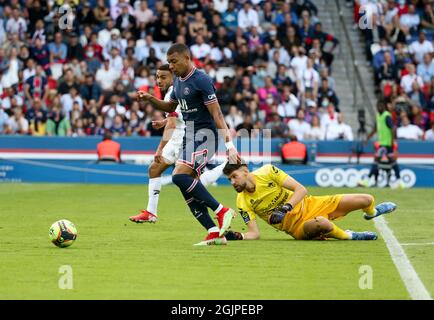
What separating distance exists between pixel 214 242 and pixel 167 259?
53.3 inches

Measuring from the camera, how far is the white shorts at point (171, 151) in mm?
16188

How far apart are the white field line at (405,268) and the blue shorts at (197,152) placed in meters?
2.40

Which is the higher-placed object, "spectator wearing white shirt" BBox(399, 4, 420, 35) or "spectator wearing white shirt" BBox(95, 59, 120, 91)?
"spectator wearing white shirt" BBox(399, 4, 420, 35)

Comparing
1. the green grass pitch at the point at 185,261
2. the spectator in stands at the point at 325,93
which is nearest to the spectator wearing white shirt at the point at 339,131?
the spectator in stands at the point at 325,93

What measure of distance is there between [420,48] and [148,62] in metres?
7.77

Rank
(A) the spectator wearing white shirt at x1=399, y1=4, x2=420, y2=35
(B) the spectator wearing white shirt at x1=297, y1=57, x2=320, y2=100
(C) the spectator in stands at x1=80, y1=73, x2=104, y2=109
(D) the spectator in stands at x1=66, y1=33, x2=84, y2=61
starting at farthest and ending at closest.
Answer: (A) the spectator wearing white shirt at x1=399, y1=4, x2=420, y2=35 < (D) the spectator in stands at x1=66, y1=33, x2=84, y2=61 < (B) the spectator wearing white shirt at x1=297, y1=57, x2=320, y2=100 < (C) the spectator in stands at x1=80, y1=73, x2=104, y2=109

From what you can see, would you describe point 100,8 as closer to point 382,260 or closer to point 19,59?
point 19,59

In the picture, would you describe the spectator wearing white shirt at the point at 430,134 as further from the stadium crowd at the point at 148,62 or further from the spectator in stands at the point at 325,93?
the spectator in stands at the point at 325,93

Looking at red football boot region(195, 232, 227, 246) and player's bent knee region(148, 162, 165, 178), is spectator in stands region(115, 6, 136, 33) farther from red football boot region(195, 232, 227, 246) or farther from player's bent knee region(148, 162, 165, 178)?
red football boot region(195, 232, 227, 246)

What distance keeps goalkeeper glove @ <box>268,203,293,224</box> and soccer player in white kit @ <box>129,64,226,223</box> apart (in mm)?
3424

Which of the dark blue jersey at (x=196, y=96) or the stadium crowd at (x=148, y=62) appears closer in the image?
the dark blue jersey at (x=196, y=96)

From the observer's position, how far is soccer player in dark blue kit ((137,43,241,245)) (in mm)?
12438

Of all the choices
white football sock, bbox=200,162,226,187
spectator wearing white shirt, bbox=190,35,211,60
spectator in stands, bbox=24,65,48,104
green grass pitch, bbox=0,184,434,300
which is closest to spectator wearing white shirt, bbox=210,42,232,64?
spectator wearing white shirt, bbox=190,35,211,60

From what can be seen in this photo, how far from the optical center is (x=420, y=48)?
101ft
